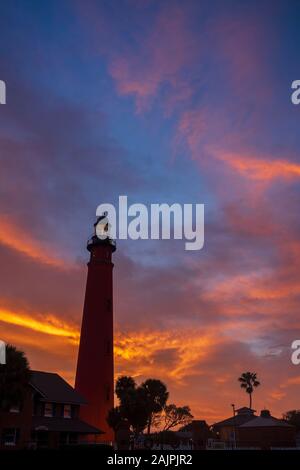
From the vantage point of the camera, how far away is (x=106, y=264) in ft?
218

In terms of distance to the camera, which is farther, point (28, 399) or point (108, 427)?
point (108, 427)

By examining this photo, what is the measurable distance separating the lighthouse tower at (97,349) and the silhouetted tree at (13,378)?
15469mm

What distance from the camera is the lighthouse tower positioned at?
201ft

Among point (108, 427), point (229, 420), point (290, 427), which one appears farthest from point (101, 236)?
point (229, 420)

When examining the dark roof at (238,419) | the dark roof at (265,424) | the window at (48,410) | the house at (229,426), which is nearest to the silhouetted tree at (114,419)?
the window at (48,410)

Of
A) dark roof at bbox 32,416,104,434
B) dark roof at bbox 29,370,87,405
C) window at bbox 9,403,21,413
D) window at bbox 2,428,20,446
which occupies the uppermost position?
dark roof at bbox 29,370,87,405

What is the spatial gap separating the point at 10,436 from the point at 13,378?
25.1 ft

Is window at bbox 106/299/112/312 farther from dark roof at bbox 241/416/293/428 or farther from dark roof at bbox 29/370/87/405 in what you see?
dark roof at bbox 241/416/293/428

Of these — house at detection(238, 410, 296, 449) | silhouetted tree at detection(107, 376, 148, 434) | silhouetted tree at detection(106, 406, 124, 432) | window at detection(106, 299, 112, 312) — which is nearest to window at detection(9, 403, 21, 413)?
silhouetted tree at detection(106, 406, 124, 432)

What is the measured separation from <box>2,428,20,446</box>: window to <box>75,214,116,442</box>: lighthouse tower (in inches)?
485

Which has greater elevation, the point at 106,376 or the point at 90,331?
the point at 90,331
